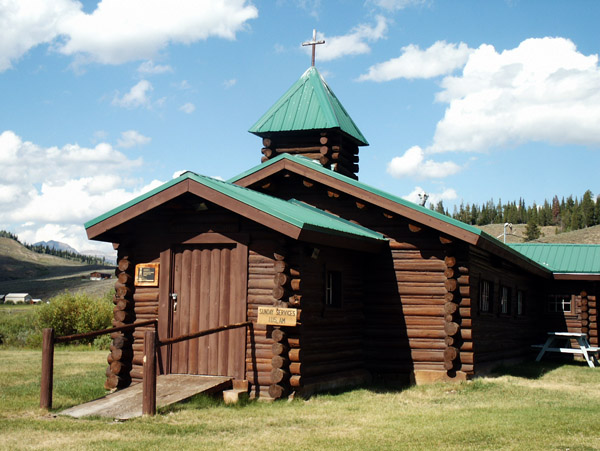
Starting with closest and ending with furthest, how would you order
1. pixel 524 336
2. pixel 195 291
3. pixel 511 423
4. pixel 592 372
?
pixel 511 423
pixel 195 291
pixel 592 372
pixel 524 336


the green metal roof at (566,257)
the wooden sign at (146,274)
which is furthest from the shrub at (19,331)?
the green metal roof at (566,257)

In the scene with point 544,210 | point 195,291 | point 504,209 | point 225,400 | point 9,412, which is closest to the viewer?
point 9,412

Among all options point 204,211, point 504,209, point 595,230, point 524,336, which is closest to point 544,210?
point 504,209

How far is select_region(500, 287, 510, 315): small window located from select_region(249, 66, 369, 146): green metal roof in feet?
19.6

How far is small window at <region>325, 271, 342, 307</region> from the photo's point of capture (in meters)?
14.2

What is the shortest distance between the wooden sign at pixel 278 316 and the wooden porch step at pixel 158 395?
1319 mm

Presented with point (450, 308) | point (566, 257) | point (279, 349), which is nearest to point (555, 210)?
point (566, 257)

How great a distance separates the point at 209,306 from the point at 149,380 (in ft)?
9.23

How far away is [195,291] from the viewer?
13.1 m

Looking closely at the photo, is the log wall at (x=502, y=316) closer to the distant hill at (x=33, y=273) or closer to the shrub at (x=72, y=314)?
the shrub at (x=72, y=314)

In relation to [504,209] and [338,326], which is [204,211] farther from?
[504,209]

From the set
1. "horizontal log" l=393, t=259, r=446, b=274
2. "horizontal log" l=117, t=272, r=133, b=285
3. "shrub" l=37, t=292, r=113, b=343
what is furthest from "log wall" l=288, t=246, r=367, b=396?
"shrub" l=37, t=292, r=113, b=343

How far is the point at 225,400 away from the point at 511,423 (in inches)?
187

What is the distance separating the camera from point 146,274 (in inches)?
535
